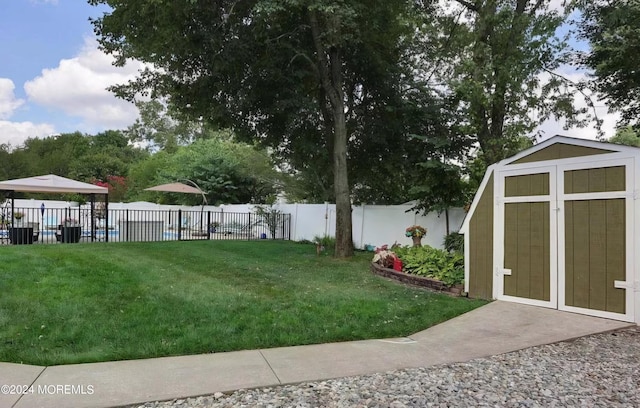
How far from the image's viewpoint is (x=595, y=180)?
5.05 metres

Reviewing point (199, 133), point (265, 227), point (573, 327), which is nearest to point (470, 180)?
point (573, 327)

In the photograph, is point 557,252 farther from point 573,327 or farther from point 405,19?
point 405,19

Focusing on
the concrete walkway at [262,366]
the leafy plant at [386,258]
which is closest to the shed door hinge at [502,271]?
the concrete walkway at [262,366]

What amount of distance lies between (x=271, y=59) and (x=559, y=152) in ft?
23.9

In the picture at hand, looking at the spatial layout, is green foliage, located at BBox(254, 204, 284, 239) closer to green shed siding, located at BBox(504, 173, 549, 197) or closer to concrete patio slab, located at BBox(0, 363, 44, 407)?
green shed siding, located at BBox(504, 173, 549, 197)

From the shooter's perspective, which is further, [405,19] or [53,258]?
[405,19]

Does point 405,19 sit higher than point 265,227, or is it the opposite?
point 405,19

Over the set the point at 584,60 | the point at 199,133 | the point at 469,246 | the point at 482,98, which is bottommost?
the point at 469,246

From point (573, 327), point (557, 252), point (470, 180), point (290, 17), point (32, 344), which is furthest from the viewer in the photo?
point (290, 17)

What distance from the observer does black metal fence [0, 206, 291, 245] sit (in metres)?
12.1

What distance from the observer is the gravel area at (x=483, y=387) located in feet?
9.22

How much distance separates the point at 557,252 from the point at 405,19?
19.0 ft

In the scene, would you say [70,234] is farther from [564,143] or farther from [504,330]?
[564,143]

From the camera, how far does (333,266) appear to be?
9117mm
